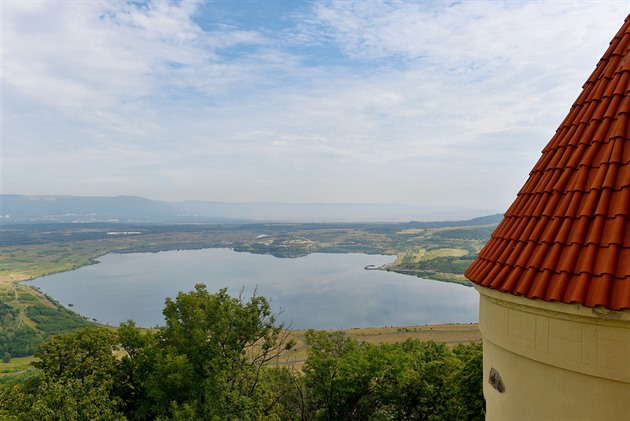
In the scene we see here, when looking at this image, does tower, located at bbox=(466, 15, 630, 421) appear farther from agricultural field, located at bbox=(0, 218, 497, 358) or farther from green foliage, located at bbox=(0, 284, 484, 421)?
agricultural field, located at bbox=(0, 218, 497, 358)

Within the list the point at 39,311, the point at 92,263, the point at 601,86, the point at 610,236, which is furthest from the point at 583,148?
the point at 92,263

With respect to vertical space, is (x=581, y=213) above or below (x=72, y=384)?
above

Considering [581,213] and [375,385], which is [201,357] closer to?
[375,385]

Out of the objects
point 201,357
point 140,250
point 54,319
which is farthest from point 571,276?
point 140,250

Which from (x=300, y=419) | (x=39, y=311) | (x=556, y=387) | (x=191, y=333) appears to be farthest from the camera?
(x=39, y=311)

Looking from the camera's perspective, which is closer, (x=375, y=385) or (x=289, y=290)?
(x=375, y=385)

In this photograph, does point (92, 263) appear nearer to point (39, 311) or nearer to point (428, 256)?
point (39, 311)

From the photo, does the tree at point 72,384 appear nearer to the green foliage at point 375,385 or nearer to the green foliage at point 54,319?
the green foliage at point 375,385

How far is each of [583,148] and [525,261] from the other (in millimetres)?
1105

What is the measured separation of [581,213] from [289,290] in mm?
75003

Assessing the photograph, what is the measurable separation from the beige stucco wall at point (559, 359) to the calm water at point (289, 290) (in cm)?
4657

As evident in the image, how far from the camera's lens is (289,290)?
7594 cm

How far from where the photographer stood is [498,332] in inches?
137

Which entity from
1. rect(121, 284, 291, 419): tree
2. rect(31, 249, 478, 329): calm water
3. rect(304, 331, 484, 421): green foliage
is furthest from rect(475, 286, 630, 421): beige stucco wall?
rect(31, 249, 478, 329): calm water
